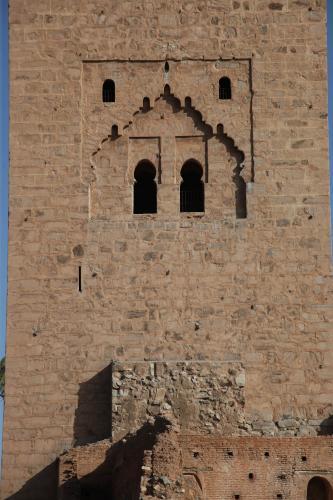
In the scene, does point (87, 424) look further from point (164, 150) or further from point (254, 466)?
point (164, 150)

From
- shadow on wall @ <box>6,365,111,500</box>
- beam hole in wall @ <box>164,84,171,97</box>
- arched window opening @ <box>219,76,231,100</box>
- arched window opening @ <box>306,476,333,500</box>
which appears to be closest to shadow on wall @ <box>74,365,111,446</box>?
shadow on wall @ <box>6,365,111,500</box>

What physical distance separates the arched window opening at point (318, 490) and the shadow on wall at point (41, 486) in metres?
4.40

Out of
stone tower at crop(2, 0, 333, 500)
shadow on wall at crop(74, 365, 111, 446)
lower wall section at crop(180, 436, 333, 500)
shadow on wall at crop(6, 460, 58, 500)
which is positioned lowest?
shadow on wall at crop(6, 460, 58, 500)

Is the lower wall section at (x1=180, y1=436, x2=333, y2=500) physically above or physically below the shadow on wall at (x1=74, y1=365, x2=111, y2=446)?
below

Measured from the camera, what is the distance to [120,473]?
26938mm

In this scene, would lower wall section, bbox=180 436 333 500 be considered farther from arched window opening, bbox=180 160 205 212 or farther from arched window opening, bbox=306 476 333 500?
arched window opening, bbox=180 160 205 212

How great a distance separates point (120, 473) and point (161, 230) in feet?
16.3

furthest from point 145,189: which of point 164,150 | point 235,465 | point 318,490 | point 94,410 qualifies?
point 318,490

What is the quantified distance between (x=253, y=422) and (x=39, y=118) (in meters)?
6.60

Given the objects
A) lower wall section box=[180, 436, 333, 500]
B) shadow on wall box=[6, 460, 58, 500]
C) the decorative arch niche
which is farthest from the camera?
the decorative arch niche

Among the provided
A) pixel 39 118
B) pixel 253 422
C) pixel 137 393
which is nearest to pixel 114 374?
pixel 137 393

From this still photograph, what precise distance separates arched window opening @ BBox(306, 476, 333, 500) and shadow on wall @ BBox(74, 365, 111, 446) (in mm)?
3789

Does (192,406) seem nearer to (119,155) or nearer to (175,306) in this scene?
(175,306)

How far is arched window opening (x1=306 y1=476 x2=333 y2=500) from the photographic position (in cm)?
2710
